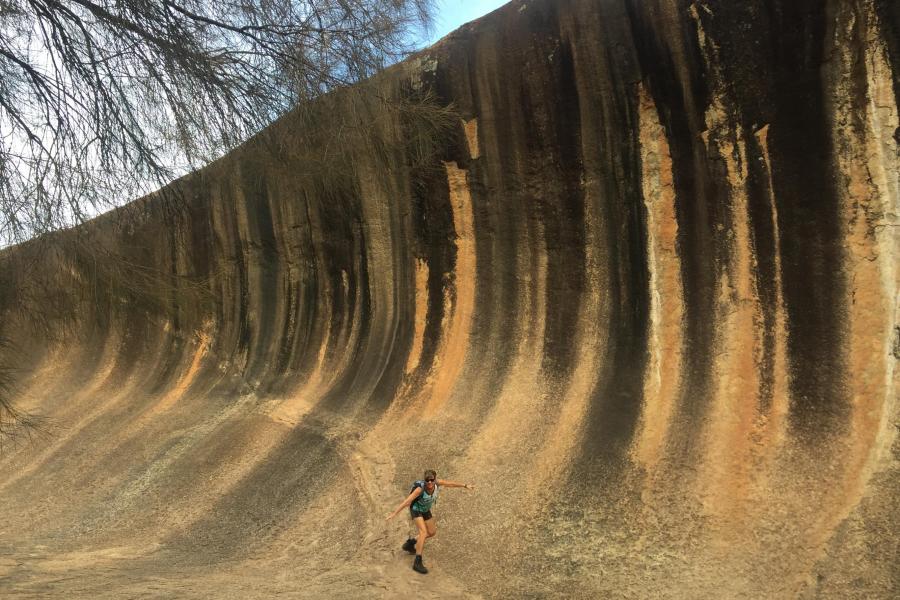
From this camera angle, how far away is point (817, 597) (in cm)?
355

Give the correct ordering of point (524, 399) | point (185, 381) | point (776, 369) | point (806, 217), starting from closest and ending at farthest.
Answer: point (776, 369) → point (806, 217) → point (524, 399) → point (185, 381)

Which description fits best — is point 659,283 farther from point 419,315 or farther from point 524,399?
point 419,315

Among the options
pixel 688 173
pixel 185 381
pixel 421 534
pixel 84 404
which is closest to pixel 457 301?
pixel 688 173

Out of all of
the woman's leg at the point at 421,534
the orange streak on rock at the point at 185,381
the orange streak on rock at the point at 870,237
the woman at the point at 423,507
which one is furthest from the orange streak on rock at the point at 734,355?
the orange streak on rock at the point at 185,381

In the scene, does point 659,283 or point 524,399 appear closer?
point 659,283

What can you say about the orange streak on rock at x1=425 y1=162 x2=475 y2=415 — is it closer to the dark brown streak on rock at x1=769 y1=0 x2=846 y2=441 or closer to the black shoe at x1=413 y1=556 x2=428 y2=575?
the black shoe at x1=413 y1=556 x2=428 y2=575

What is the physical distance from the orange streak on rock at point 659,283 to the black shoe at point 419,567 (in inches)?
69.0

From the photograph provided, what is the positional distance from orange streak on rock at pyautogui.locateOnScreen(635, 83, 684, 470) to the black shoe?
1.75 meters

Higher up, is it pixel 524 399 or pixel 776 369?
pixel 524 399

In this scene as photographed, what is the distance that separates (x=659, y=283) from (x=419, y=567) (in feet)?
9.92

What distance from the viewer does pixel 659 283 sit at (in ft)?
18.1

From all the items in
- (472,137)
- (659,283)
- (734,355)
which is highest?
(472,137)

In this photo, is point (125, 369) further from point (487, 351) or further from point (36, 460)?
point (487, 351)

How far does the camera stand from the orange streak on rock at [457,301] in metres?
6.34
